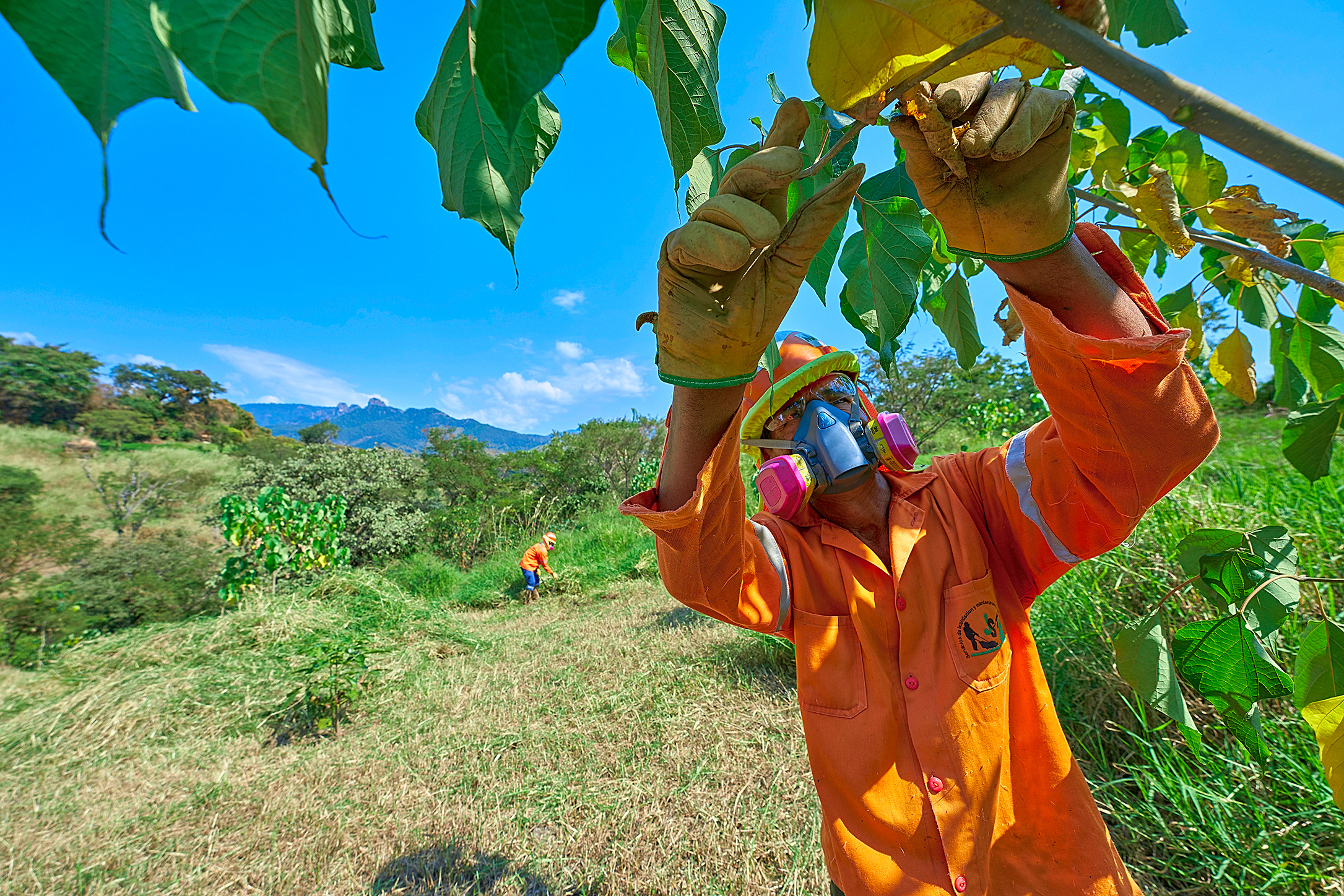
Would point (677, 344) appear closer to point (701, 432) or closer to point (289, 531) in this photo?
point (701, 432)

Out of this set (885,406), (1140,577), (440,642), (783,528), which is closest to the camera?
(783,528)

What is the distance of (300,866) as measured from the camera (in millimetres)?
2328

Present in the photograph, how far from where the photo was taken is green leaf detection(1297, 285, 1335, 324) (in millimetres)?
1020

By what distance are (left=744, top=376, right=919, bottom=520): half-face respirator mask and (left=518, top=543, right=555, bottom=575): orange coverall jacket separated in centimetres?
647

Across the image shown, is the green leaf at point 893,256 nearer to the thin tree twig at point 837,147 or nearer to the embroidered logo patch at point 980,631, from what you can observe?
the thin tree twig at point 837,147

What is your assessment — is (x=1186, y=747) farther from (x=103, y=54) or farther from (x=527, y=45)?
(x=103, y=54)

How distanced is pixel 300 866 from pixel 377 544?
8.33 m

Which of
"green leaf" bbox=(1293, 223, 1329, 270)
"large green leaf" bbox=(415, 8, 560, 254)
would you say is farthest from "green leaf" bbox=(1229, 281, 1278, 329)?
"large green leaf" bbox=(415, 8, 560, 254)

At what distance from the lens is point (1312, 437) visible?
3.05 ft

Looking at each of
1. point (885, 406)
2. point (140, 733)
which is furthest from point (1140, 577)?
point (885, 406)

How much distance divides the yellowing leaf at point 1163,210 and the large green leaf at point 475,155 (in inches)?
23.9

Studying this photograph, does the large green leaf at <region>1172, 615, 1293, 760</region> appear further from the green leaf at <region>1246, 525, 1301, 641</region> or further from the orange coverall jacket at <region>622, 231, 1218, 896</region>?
the orange coverall jacket at <region>622, 231, 1218, 896</region>

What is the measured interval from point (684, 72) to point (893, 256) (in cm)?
39

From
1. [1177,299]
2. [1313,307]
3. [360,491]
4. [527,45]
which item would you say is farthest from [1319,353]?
[360,491]
